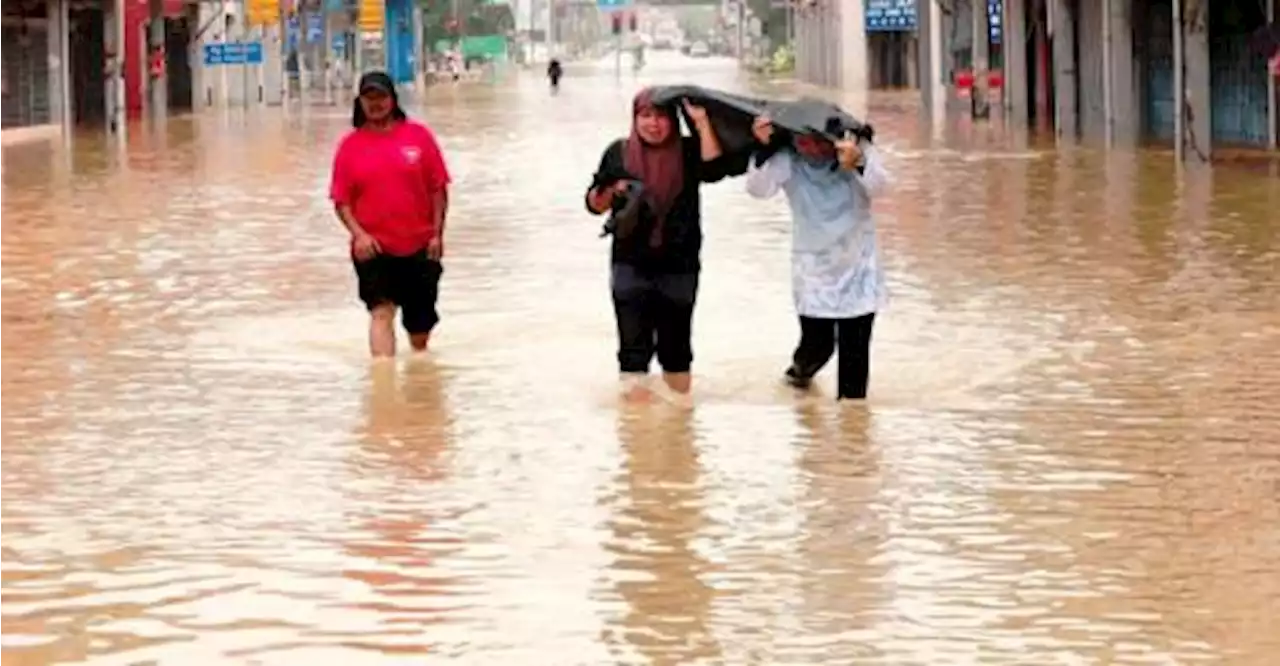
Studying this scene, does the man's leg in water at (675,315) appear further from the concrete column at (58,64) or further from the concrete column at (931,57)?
the concrete column at (58,64)

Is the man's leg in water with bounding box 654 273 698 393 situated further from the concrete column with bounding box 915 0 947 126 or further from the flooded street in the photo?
the concrete column with bounding box 915 0 947 126

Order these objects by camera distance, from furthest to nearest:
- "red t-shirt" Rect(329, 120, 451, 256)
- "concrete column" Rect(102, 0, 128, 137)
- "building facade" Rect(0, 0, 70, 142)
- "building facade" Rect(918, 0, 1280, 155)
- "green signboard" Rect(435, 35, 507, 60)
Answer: "green signboard" Rect(435, 35, 507, 60), "concrete column" Rect(102, 0, 128, 137), "building facade" Rect(0, 0, 70, 142), "building facade" Rect(918, 0, 1280, 155), "red t-shirt" Rect(329, 120, 451, 256)

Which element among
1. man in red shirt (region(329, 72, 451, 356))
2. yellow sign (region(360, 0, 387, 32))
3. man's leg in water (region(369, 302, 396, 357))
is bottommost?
man's leg in water (region(369, 302, 396, 357))

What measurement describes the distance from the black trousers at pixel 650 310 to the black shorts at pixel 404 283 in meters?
1.77

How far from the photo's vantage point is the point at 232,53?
6706 centimetres

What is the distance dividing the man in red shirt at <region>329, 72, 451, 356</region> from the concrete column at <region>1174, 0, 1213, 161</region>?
18.9 metres

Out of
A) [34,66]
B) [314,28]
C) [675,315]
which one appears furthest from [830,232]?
[314,28]

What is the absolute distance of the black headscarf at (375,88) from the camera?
40.0 feet

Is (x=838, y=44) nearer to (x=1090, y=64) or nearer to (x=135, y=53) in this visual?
(x=135, y=53)

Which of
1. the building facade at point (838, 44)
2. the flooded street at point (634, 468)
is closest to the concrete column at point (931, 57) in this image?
the building facade at point (838, 44)

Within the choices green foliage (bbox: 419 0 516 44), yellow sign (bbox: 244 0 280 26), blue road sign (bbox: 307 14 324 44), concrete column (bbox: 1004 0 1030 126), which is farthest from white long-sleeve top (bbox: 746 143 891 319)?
green foliage (bbox: 419 0 516 44)

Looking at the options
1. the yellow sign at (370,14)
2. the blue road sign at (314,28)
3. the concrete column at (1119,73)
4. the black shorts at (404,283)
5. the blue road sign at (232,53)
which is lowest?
the black shorts at (404,283)

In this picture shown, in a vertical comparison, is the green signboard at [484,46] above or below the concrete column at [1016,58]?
above

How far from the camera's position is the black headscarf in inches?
480
